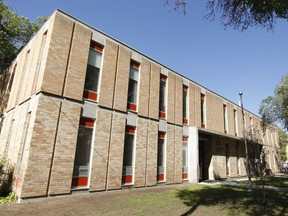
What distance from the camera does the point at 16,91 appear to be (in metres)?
14.2

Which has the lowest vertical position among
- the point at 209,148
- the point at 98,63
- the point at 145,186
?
the point at 145,186

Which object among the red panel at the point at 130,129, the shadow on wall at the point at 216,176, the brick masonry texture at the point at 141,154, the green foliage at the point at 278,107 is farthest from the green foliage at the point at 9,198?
the green foliage at the point at 278,107

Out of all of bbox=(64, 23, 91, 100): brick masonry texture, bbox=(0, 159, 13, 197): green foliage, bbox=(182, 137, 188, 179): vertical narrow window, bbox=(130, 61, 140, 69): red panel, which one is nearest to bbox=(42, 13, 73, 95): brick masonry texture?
bbox=(64, 23, 91, 100): brick masonry texture

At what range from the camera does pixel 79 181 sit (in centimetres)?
1036

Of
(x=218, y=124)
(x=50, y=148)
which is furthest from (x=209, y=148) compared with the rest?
(x=50, y=148)

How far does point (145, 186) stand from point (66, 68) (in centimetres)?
885

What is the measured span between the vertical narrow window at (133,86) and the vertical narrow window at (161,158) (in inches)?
133

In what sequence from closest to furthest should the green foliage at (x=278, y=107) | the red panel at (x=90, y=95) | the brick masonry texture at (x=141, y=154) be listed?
1. the red panel at (x=90, y=95)
2. the brick masonry texture at (x=141, y=154)
3. the green foliage at (x=278, y=107)

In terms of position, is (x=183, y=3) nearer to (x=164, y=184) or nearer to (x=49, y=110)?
(x=49, y=110)

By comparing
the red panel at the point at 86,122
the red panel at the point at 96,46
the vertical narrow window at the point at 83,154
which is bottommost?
the vertical narrow window at the point at 83,154

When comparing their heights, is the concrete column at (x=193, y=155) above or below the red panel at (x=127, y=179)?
above

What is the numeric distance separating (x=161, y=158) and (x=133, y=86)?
5.75 metres

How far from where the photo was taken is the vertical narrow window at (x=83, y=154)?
34.0 ft

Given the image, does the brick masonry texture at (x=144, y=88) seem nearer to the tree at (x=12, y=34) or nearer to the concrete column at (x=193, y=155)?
the concrete column at (x=193, y=155)
